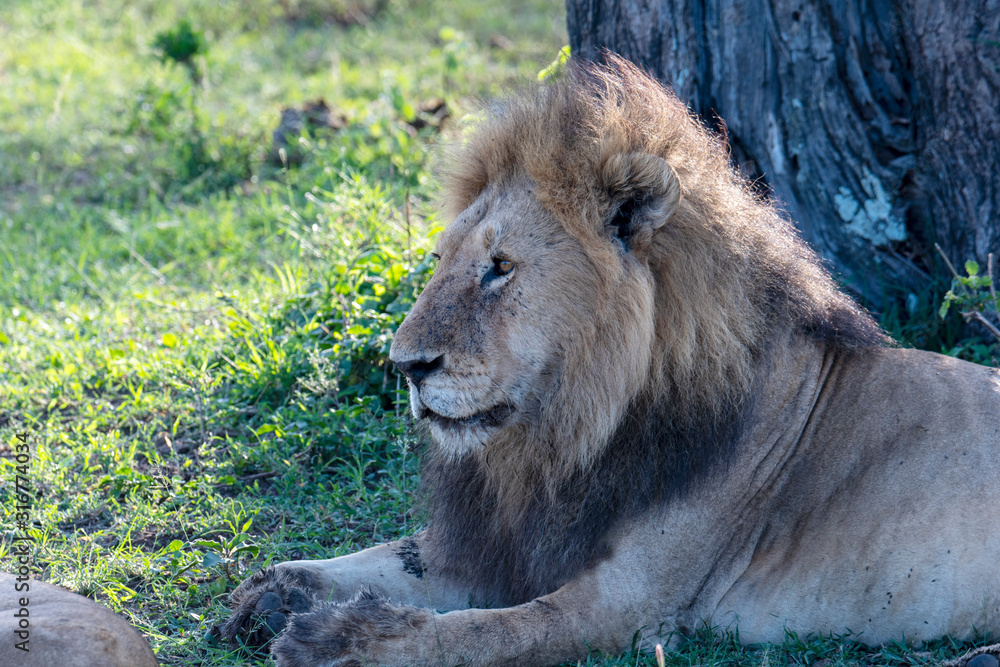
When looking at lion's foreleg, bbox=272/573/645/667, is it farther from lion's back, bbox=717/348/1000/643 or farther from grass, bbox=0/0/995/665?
lion's back, bbox=717/348/1000/643

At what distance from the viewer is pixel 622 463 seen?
9.07 feet

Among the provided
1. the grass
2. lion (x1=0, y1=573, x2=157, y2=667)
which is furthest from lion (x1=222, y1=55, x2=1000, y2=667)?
lion (x1=0, y1=573, x2=157, y2=667)

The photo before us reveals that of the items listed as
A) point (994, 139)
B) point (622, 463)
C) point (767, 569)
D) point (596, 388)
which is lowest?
point (767, 569)

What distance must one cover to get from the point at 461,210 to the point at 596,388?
2.46 feet

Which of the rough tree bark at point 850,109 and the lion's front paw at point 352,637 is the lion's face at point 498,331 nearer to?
the lion's front paw at point 352,637

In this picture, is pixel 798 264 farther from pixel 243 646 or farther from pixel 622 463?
pixel 243 646

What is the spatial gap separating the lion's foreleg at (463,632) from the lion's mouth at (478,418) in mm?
499

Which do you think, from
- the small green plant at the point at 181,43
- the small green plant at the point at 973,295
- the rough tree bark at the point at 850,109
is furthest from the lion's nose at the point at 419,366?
the small green plant at the point at 181,43

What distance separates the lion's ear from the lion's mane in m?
0.04

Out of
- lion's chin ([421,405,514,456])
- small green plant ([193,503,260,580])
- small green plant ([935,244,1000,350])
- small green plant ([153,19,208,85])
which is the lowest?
small green plant ([193,503,260,580])

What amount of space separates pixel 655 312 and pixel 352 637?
117cm

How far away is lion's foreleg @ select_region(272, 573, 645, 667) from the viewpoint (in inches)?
101

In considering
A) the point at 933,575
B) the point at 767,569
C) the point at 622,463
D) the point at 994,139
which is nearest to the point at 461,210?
the point at 622,463

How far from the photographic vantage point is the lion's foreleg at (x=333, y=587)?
2910 millimetres
